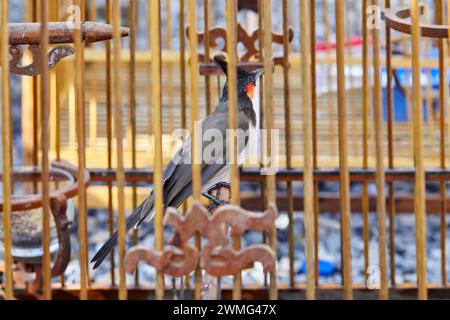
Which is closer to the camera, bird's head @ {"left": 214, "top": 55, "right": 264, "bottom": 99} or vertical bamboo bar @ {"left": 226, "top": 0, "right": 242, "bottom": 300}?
vertical bamboo bar @ {"left": 226, "top": 0, "right": 242, "bottom": 300}

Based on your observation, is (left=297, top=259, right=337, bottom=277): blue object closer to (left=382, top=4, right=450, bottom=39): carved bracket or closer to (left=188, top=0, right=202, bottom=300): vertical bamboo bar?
(left=382, top=4, right=450, bottom=39): carved bracket

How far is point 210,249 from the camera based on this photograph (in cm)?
107

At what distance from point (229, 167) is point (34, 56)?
457 mm

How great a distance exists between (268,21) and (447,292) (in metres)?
1.59

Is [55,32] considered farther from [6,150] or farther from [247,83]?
[247,83]

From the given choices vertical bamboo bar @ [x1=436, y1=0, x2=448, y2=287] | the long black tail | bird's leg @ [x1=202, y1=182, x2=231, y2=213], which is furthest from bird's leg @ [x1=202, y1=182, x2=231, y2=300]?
vertical bamboo bar @ [x1=436, y1=0, x2=448, y2=287]

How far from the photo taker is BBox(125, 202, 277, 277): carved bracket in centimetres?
105

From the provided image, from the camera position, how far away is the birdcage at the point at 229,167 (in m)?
1.11

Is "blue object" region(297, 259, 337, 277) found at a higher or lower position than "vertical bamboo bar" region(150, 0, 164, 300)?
lower

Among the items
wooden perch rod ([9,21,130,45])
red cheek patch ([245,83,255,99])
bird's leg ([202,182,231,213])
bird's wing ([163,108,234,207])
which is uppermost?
wooden perch rod ([9,21,130,45])

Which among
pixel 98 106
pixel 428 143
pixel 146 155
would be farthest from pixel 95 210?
pixel 428 143

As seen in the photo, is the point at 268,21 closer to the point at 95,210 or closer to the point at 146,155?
the point at 146,155

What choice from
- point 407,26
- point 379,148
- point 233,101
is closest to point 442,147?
point 407,26

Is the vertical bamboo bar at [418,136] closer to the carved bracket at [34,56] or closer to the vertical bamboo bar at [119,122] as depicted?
the vertical bamboo bar at [119,122]
